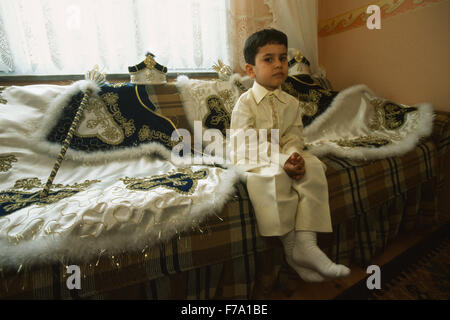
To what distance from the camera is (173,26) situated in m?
1.47

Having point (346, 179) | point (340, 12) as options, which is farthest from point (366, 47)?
point (346, 179)

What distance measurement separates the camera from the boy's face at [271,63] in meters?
0.89

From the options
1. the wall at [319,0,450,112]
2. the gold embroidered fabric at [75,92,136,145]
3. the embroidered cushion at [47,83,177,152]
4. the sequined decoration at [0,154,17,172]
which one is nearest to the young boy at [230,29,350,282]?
the embroidered cushion at [47,83,177,152]

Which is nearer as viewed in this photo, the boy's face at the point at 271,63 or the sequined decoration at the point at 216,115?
the boy's face at the point at 271,63

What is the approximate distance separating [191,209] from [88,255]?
0.28 metres

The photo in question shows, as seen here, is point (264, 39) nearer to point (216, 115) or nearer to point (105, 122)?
point (216, 115)

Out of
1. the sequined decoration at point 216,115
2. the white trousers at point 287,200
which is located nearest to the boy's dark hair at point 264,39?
the sequined decoration at point 216,115

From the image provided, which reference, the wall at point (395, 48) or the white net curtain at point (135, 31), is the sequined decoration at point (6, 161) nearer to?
the white net curtain at point (135, 31)

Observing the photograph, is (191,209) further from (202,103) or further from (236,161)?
(202,103)

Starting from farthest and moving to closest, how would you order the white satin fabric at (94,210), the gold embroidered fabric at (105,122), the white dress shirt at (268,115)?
the gold embroidered fabric at (105,122)
the white dress shirt at (268,115)
the white satin fabric at (94,210)

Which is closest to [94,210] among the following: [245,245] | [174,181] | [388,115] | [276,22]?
[174,181]

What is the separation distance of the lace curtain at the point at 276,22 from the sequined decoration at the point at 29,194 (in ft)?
4.36

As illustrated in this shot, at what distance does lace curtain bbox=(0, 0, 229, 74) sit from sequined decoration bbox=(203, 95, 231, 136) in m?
0.48

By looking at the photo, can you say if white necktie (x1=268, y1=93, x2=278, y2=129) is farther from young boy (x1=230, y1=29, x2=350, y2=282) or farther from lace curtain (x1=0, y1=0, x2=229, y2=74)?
lace curtain (x1=0, y1=0, x2=229, y2=74)
